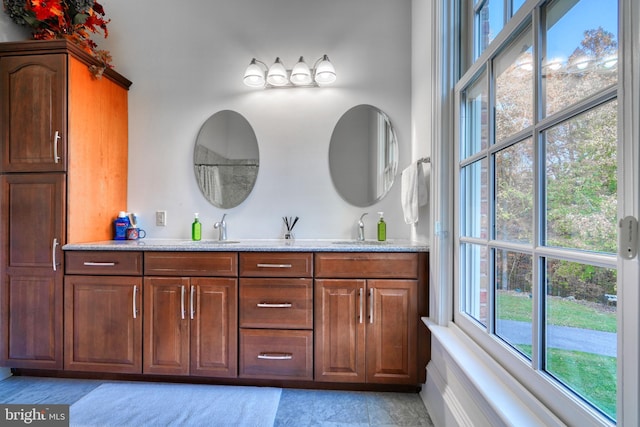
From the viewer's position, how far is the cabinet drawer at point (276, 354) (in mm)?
1857

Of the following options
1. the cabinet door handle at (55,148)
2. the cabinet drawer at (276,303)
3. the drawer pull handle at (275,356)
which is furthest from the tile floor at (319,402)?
the cabinet door handle at (55,148)

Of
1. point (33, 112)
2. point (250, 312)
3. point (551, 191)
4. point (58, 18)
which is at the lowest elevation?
point (250, 312)

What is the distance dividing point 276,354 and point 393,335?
66 cm

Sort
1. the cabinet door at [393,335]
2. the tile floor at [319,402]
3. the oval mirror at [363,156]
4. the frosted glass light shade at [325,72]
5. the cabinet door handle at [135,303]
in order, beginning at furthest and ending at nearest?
1. the oval mirror at [363,156]
2. the frosted glass light shade at [325,72]
3. the cabinet door handle at [135,303]
4. the cabinet door at [393,335]
5. the tile floor at [319,402]

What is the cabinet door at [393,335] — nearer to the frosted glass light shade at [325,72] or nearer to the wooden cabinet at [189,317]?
the wooden cabinet at [189,317]

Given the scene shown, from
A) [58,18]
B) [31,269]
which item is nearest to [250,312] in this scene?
[31,269]

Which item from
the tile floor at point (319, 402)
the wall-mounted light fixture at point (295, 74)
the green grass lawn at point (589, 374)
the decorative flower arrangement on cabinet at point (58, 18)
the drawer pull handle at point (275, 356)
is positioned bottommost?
the tile floor at point (319, 402)

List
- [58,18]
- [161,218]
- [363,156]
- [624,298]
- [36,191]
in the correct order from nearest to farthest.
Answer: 1. [624,298]
2. [36,191]
3. [58,18]
4. [363,156]
5. [161,218]

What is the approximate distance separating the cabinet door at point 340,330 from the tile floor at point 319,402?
11cm

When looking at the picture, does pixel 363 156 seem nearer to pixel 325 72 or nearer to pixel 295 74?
pixel 325 72

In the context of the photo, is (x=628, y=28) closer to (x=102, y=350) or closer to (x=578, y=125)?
(x=578, y=125)

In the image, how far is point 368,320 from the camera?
1836 mm

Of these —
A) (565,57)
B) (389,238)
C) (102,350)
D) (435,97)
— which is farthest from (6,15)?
(565,57)

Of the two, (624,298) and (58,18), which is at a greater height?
(58,18)
